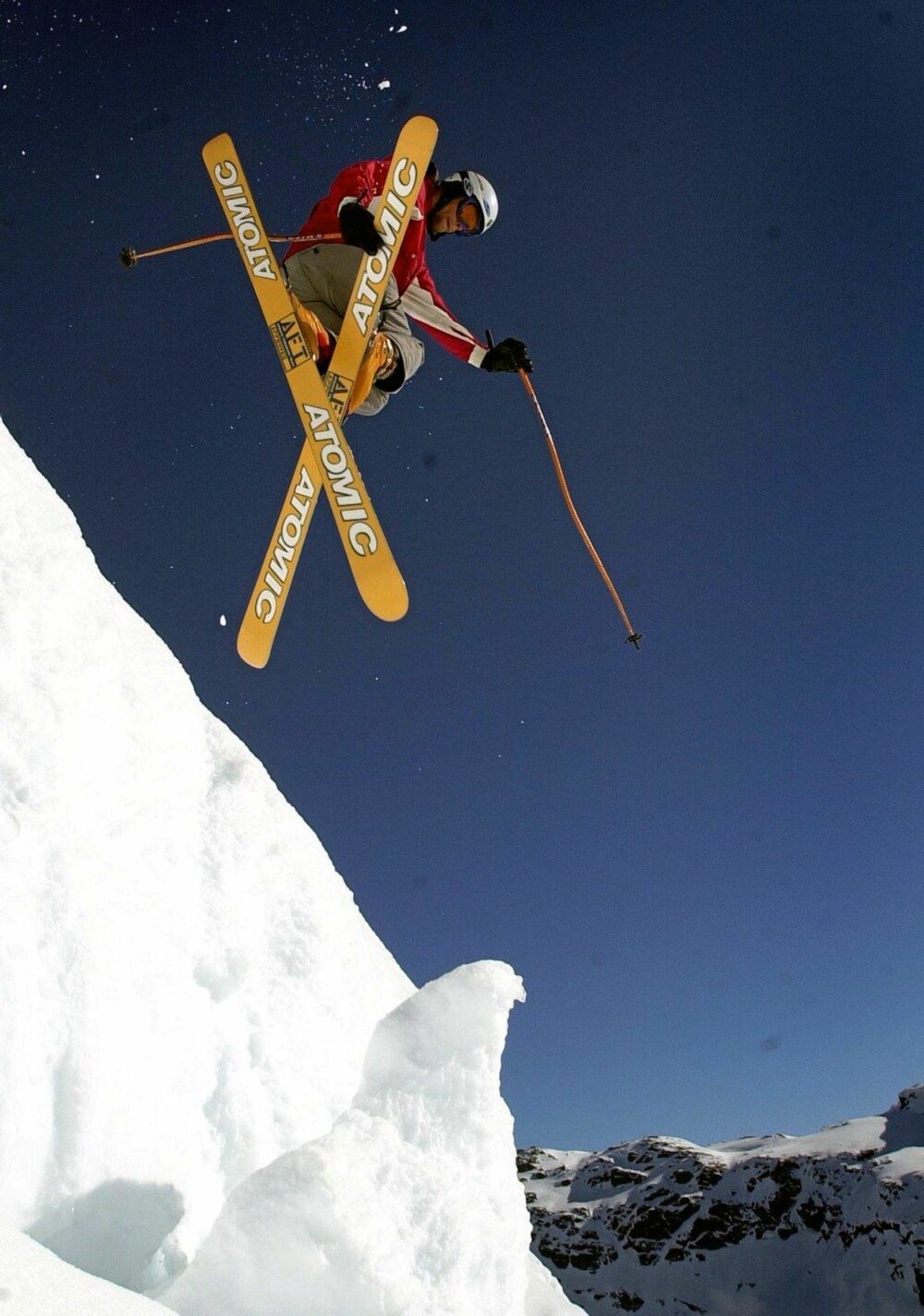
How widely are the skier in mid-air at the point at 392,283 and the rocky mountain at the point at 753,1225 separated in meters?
105

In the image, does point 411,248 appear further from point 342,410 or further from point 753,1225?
point 753,1225

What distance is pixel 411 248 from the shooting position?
7312 mm

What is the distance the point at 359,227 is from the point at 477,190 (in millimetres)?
1451

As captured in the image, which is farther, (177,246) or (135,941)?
(177,246)

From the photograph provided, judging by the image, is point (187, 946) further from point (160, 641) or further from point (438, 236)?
point (438, 236)

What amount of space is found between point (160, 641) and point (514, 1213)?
2966 mm

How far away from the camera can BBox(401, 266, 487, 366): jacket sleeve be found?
25.3 feet

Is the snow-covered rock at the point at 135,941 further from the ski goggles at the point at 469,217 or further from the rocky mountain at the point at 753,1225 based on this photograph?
A: the rocky mountain at the point at 753,1225

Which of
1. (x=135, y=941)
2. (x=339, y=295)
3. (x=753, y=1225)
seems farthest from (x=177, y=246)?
(x=753, y=1225)

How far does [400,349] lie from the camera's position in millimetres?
7617

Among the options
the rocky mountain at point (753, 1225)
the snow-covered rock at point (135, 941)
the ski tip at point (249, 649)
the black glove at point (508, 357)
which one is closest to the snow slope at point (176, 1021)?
the snow-covered rock at point (135, 941)

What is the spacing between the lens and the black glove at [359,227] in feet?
21.0

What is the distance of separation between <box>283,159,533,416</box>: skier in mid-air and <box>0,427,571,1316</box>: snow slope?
4.14 metres

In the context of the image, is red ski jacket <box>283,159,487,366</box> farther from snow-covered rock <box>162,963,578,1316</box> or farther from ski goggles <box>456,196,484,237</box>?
snow-covered rock <box>162,963,578,1316</box>
